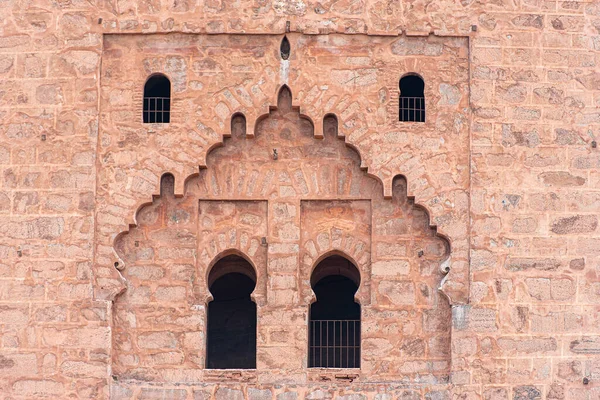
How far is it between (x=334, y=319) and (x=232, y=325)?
1.26 meters

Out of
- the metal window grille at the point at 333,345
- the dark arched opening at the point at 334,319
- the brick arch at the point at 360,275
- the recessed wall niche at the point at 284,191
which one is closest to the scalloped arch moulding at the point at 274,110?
the recessed wall niche at the point at 284,191

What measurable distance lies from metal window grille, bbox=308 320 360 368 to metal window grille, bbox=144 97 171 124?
10.2 ft

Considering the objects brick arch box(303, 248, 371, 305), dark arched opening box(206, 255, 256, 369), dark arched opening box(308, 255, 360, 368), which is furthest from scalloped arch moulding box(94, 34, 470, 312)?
dark arched opening box(206, 255, 256, 369)

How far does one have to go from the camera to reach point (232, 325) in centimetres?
2275

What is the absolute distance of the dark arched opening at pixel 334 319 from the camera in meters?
21.8

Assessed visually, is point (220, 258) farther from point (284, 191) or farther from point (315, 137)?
point (315, 137)

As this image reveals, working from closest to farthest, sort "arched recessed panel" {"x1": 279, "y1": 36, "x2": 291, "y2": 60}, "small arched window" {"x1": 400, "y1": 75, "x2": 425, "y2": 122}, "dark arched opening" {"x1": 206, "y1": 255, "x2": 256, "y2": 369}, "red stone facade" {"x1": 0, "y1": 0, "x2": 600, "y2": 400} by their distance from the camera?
"red stone facade" {"x1": 0, "y1": 0, "x2": 600, "y2": 400} < "arched recessed panel" {"x1": 279, "y1": 36, "x2": 291, "y2": 60} < "small arched window" {"x1": 400, "y1": 75, "x2": 425, "y2": 122} < "dark arched opening" {"x1": 206, "y1": 255, "x2": 256, "y2": 369}

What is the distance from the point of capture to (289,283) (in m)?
19.8

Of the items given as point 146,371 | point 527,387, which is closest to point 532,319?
point 527,387

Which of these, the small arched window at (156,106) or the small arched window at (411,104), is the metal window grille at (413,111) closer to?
the small arched window at (411,104)

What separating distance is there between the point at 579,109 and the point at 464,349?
113 inches

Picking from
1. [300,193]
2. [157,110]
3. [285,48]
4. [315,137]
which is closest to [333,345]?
[300,193]

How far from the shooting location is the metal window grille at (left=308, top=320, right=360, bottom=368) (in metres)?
21.9

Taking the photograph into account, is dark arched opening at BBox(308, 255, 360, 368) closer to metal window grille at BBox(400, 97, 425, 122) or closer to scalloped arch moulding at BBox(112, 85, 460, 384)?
scalloped arch moulding at BBox(112, 85, 460, 384)
